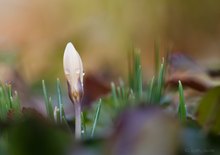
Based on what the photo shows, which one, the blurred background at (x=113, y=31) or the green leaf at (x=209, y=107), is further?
the blurred background at (x=113, y=31)

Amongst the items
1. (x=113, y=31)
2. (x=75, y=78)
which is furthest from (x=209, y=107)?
(x=113, y=31)

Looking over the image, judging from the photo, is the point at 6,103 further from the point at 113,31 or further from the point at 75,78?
the point at 113,31

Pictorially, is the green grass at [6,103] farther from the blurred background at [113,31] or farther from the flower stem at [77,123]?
the blurred background at [113,31]

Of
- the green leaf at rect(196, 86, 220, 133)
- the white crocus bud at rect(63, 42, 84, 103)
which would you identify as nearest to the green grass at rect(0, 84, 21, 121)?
the white crocus bud at rect(63, 42, 84, 103)

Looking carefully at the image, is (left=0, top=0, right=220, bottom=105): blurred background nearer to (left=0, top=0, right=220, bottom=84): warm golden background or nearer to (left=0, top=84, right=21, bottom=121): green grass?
(left=0, top=0, right=220, bottom=84): warm golden background

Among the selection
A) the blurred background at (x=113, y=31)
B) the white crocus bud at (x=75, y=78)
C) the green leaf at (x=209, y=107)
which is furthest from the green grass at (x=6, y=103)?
the blurred background at (x=113, y=31)

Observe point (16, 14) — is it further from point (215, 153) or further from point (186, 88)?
point (215, 153)

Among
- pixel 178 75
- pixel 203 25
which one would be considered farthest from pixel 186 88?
pixel 203 25

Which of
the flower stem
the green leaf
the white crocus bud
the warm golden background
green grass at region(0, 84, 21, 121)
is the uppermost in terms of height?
the white crocus bud
